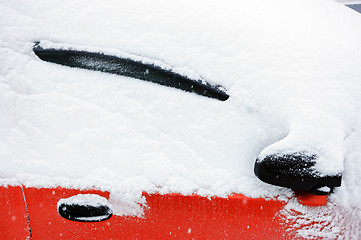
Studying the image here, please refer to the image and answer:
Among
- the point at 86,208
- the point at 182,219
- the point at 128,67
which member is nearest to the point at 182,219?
the point at 182,219

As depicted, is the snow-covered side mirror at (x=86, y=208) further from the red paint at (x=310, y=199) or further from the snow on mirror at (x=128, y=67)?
the red paint at (x=310, y=199)

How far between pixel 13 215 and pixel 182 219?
573 millimetres

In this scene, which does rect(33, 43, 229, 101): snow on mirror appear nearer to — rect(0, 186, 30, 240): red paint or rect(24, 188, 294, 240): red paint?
rect(24, 188, 294, 240): red paint

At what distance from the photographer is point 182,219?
3.20 ft

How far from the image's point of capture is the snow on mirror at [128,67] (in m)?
1.03

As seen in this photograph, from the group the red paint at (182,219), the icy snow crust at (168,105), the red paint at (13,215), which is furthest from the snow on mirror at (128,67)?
the red paint at (13,215)

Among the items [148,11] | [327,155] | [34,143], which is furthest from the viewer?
[148,11]

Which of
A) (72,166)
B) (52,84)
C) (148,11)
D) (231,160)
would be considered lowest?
(72,166)

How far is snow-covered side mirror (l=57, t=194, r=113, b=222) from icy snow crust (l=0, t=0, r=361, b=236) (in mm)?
42

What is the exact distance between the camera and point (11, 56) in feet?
3.50

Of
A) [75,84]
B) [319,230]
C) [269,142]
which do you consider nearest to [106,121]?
[75,84]

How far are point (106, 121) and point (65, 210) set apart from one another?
31cm

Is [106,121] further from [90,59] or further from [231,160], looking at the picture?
[231,160]

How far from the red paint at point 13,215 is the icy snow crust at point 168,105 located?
0.05 m
